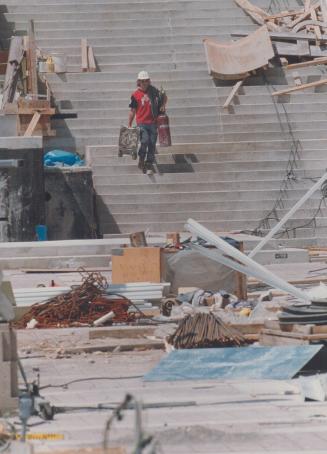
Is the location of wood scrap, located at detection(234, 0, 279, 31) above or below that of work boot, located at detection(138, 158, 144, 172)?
above

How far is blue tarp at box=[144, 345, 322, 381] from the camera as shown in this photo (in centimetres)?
1179

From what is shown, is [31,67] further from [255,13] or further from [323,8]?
[323,8]

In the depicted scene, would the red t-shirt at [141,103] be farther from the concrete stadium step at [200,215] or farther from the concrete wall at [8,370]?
the concrete wall at [8,370]

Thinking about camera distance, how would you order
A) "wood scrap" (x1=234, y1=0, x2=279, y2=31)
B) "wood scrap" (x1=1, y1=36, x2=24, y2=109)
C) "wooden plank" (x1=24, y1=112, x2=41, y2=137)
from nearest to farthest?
"wooden plank" (x1=24, y1=112, x2=41, y2=137)
"wood scrap" (x1=1, y1=36, x2=24, y2=109)
"wood scrap" (x1=234, y1=0, x2=279, y2=31)

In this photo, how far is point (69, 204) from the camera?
2538cm

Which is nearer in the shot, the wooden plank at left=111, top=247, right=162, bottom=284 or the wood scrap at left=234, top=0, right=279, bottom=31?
Answer: the wooden plank at left=111, top=247, right=162, bottom=284

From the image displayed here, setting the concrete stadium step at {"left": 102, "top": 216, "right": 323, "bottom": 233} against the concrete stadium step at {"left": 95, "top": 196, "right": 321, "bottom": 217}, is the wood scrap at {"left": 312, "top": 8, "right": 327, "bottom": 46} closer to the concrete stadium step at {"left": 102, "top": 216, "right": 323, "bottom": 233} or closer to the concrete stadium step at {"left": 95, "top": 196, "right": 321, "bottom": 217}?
the concrete stadium step at {"left": 95, "top": 196, "right": 321, "bottom": 217}

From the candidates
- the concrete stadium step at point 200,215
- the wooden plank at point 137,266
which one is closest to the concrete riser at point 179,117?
the concrete stadium step at point 200,215

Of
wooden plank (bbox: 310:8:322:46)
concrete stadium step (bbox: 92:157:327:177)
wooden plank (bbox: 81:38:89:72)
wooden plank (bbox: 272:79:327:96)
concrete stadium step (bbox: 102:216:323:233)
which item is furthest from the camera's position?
wooden plank (bbox: 310:8:322:46)

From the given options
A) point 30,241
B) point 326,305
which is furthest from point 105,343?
point 30,241

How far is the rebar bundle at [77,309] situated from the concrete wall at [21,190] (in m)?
8.01

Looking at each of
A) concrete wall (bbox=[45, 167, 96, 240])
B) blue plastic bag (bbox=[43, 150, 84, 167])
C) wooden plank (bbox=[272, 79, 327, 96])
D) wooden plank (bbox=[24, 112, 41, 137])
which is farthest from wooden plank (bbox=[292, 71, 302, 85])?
wooden plank (bbox=[24, 112, 41, 137])

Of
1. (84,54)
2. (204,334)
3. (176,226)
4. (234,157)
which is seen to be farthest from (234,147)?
(204,334)

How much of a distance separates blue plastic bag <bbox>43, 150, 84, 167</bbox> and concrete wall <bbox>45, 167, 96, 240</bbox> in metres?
0.58
